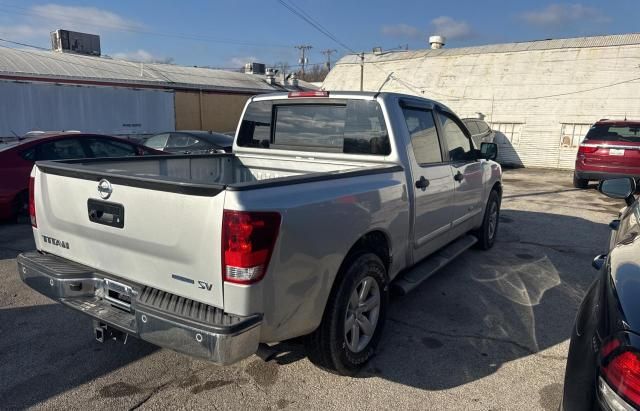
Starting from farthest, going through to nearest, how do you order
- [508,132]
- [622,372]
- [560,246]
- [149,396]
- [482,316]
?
[508,132] → [560,246] → [482,316] → [149,396] → [622,372]

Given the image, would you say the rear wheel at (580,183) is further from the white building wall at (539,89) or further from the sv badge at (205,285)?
the sv badge at (205,285)

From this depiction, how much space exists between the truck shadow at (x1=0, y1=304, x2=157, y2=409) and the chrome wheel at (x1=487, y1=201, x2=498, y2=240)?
4598 millimetres

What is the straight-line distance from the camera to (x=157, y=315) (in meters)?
2.43

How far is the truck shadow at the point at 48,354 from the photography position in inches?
119

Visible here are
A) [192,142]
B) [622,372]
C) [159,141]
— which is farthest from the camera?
[159,141]

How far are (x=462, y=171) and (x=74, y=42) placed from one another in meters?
30.4

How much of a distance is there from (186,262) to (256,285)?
1.42ft

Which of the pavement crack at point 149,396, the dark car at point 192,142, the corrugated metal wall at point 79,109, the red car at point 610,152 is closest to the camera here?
the pavement crack at point 149,396

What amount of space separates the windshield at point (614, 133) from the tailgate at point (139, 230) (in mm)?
11552

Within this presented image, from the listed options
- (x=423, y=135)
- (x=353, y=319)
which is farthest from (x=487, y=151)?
(x=353, y=319)

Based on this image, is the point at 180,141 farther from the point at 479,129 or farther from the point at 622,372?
the point at 479,129

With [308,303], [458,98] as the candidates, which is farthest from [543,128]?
[308,303]

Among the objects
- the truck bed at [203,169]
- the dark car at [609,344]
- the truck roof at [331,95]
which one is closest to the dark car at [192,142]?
the truck bed at [203,169]

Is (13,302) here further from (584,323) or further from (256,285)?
(584,323)
